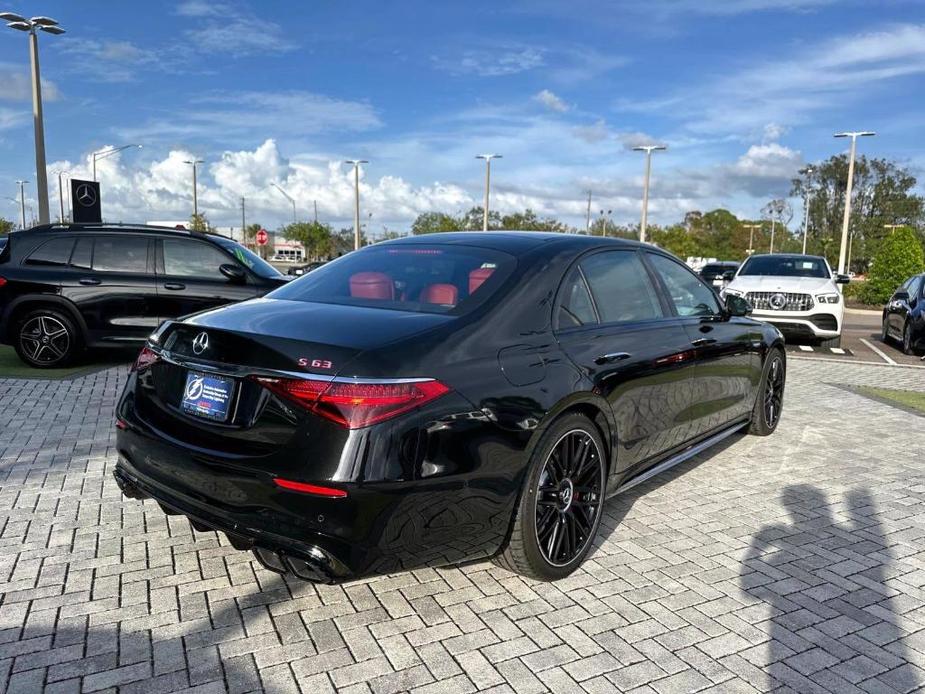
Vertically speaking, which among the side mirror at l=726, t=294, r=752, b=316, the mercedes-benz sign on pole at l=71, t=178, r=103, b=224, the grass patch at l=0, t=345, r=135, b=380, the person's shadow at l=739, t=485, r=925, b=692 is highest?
the mercedes-benz sign on pole at l=71, t=178, r=103, b=224

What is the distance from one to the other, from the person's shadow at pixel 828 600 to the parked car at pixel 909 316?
9299mm

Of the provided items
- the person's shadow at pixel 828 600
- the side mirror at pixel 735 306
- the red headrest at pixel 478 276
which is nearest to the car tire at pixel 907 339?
the side mirror at pixel 735 306

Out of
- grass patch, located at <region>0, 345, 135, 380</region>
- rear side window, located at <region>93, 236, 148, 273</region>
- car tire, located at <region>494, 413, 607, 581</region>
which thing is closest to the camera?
car tire, located at <region>494, 413, 607, 581</region>

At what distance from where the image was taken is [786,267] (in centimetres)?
1374

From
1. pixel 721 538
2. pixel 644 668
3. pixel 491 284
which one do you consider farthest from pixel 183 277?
pixel 644 668

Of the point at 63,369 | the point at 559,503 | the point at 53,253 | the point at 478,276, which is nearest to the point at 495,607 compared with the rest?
the point at 559,503

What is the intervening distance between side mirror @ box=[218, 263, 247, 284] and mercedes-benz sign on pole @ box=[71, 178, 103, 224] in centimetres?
777

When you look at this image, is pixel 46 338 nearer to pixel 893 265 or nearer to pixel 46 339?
pixel 46 339

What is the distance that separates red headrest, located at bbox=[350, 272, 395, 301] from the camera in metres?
3.50

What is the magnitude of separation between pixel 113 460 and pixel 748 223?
106 m

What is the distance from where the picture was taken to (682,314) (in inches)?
181

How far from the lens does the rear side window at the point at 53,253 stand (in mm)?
8359

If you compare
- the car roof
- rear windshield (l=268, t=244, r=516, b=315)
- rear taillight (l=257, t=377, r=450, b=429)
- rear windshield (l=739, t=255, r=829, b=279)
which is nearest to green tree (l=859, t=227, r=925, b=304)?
rear windshield (l=739, t=255, r=829, b=279)

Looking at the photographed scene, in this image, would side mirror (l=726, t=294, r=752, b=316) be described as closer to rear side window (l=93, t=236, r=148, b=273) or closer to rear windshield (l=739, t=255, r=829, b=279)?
rear side window (l=93, t=236, r=148, b=273)
